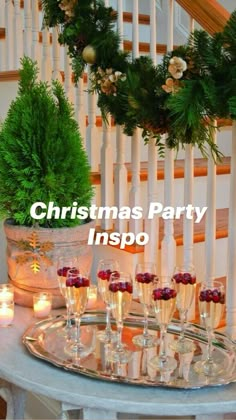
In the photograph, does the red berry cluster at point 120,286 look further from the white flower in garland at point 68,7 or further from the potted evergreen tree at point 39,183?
the white flower in garland at point 68,7

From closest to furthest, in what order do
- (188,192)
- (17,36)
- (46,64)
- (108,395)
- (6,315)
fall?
(108,395)
(6,315)
(188,192)
(46,64)
(17,36)

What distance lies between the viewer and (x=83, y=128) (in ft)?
6.83

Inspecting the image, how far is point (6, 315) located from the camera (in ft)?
4.95

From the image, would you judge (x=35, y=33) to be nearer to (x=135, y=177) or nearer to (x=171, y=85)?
(x=135, y=177)

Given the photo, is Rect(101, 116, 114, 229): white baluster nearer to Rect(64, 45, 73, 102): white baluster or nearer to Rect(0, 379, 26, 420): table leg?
Rect(64, 45, 73, 102): white baluster

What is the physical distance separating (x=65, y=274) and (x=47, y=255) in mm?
160

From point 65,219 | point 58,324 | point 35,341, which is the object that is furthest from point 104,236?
point 35,341

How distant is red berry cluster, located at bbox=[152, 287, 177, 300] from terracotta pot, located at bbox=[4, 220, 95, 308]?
0.39 metres

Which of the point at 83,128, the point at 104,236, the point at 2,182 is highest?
the point at 83,128

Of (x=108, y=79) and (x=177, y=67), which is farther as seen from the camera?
(x=108, y=79)

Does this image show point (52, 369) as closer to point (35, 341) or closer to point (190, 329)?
point (35, 341)

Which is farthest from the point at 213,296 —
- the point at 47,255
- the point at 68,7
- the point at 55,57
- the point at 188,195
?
the point at 55,57

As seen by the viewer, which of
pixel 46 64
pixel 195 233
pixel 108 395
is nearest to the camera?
pixel 108 395

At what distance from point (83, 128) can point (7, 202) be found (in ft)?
1.86
